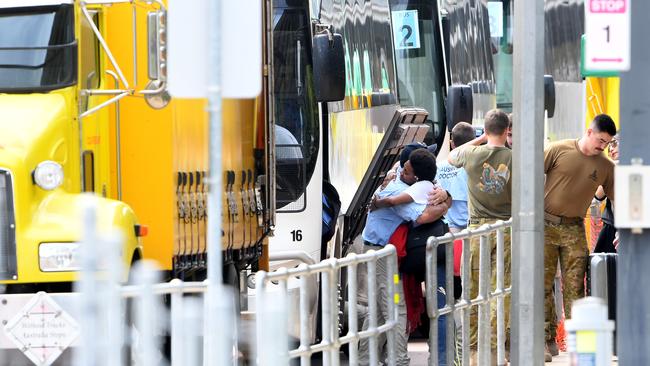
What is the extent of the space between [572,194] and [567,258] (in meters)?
0.51

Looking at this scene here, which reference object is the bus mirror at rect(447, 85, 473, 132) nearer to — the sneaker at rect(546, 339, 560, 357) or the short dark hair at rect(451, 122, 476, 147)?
the short dark hair at rect(451, 122, 476, 147)

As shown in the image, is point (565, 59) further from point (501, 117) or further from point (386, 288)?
point (386, 288)

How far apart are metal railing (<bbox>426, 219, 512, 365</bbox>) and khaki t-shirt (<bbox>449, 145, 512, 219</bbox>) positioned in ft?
2.02

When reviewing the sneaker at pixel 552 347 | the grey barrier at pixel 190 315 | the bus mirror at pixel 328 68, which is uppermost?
the bus mirror at pixel 328 68

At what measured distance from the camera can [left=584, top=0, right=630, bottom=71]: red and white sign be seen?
805 cm

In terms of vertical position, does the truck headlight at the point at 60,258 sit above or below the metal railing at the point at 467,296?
above

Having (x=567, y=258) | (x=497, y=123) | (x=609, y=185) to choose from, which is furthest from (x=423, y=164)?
(x=609, y=185)

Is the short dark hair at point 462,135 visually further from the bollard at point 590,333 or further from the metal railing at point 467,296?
the bollard at point 590,333

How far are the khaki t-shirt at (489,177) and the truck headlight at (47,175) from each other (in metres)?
3.69

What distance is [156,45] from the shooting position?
9.83 meters

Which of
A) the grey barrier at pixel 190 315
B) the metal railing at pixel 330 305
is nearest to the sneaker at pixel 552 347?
the grey barrier at pixel 190 315

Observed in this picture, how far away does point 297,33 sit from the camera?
48.7ft

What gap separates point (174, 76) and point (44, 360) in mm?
2590

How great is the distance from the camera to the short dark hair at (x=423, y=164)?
12445 millimetres
